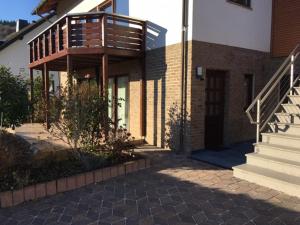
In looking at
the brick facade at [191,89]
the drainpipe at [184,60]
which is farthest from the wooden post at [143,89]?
the drainpipe at [184,60]

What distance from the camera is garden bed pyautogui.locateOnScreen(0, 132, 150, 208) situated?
4.63 meters

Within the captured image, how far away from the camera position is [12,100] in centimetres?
707

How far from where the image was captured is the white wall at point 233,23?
7.20m

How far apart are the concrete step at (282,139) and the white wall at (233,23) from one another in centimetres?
288

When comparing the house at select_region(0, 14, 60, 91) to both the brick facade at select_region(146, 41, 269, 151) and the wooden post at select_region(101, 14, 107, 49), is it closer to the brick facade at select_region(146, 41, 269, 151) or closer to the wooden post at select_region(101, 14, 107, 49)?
the wooden post at select_region(101, 14, 107, 49)

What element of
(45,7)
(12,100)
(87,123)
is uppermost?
(45,7)

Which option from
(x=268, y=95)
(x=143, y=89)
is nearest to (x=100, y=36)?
(x=143, y=89)

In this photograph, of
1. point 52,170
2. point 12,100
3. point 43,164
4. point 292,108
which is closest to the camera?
point 52,170

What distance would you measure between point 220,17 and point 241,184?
452 cm

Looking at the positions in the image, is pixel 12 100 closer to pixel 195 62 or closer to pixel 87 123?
pixel 87 123

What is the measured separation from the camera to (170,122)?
7734 mm

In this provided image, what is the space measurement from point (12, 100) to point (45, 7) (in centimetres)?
956

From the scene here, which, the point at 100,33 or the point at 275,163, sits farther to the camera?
the point at 100,33

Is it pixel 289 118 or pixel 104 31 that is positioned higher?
pixel 104 31
